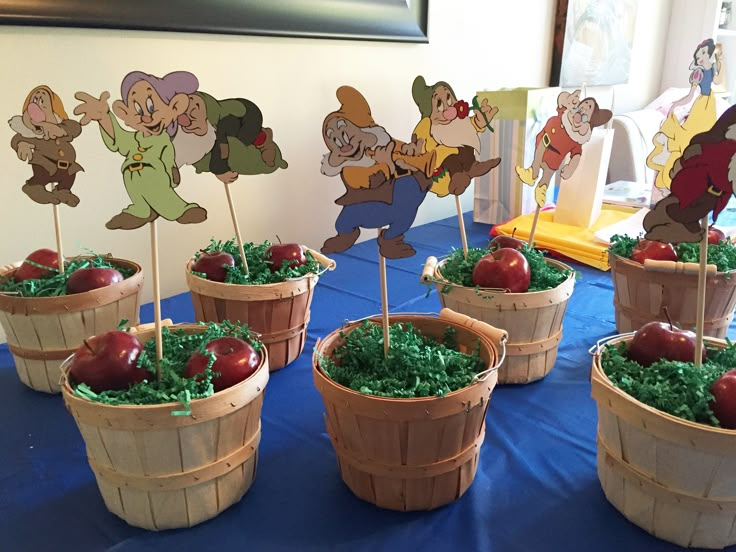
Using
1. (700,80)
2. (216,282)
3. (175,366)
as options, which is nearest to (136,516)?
(175,366)

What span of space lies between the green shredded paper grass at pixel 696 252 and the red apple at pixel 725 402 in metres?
0.53

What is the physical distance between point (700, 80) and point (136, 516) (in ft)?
5.33

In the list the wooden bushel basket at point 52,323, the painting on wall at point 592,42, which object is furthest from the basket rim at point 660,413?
the painting on wall at point 592,42

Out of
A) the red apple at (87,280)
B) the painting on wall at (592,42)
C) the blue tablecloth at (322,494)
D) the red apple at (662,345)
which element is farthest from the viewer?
the painting on wall at (592,42)

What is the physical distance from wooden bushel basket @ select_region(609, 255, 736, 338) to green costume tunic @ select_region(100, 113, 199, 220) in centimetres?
94

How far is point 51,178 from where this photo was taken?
3.78ft

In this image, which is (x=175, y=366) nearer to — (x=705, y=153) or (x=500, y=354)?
(x=500, y=354)

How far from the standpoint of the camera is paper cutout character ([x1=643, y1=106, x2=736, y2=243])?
78cm

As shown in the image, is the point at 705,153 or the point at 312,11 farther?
the point at 312,11

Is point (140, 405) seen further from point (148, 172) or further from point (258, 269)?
point (258, 269)

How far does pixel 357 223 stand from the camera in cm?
86

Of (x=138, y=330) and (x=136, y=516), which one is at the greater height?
(x=138, y=330)

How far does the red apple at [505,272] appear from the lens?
1.14 m

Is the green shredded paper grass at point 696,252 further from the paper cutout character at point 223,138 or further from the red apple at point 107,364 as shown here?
the red apple at point 107,364
